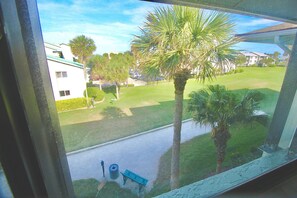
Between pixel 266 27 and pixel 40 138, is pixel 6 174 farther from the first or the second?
pixel 266 27

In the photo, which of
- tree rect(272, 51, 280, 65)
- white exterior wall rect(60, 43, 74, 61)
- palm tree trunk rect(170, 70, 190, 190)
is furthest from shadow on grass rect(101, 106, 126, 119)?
tree rect(272, 51, 280, 65)

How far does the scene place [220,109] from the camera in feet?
3.49

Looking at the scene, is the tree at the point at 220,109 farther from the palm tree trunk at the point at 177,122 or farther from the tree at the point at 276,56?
the tree at the point at 276,56

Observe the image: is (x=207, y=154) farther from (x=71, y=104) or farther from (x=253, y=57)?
(x=71, y=104)

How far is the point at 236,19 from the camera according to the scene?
2.27ft

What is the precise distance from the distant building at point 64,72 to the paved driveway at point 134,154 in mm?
219

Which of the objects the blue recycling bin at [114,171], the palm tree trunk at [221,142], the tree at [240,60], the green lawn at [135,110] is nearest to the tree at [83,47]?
the green lawn at [135,110]

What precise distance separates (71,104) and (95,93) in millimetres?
88

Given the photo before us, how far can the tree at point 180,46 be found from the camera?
70cm

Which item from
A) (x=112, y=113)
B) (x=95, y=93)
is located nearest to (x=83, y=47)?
(x=95, y=93)

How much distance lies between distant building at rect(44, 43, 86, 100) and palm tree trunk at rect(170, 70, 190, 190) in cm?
49

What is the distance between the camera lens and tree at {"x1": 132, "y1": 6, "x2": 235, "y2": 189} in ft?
2.30

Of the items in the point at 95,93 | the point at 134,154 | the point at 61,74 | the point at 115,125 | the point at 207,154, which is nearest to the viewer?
the point at 61,74

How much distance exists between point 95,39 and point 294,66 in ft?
3.75
